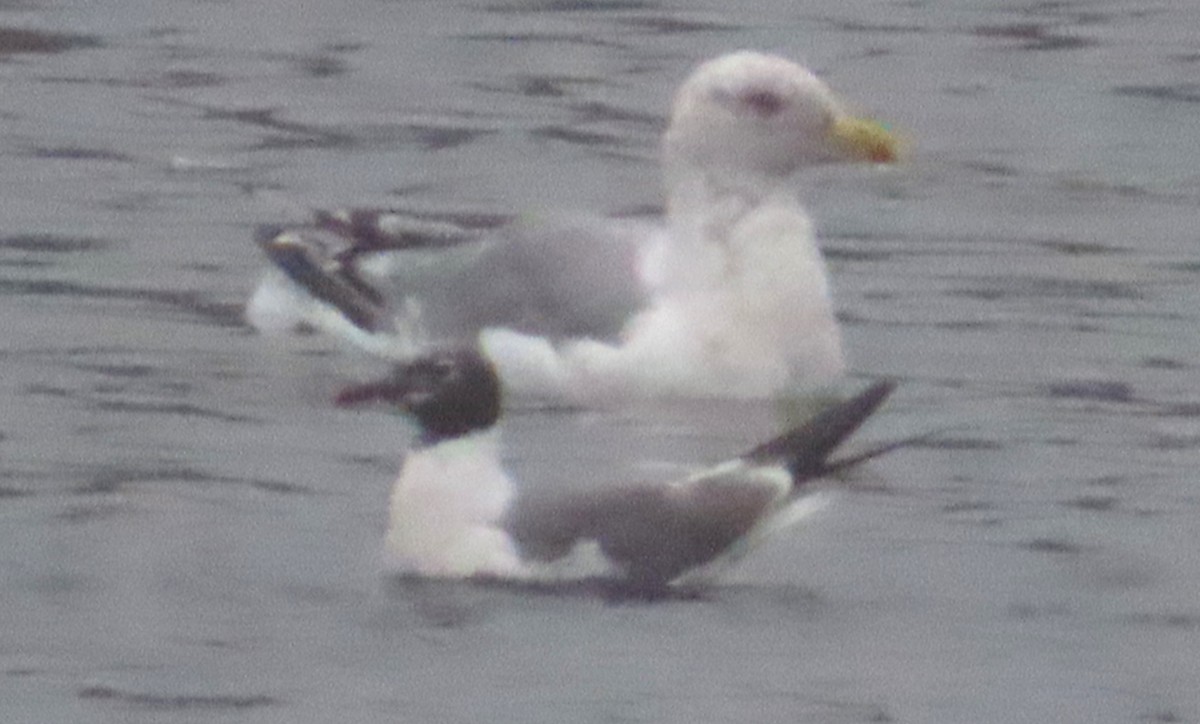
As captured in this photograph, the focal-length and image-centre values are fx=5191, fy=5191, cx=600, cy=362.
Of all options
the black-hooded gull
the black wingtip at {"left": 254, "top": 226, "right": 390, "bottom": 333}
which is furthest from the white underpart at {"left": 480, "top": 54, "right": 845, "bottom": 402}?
the black-hooded gull

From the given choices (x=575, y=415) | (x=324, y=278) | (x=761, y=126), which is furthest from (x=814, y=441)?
(x=324, y=278)

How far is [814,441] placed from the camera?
51.3 feet

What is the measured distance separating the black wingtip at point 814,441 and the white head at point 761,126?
→ 132 inches

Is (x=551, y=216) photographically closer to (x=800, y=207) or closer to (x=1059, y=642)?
(x=800, y=207)

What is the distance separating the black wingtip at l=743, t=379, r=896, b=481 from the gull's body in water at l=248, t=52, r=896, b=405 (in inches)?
107

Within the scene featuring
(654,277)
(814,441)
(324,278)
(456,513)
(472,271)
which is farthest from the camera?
(324,278)

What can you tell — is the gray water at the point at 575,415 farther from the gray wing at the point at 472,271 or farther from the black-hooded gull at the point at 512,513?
the gray wing at the point at 472,271

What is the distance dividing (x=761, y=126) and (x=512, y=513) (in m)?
4.19

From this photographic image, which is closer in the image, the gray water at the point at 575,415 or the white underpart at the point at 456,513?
the gray water at the point at 575,415

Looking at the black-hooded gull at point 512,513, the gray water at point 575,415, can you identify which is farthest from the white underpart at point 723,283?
the black-hooded gull at point 512,513

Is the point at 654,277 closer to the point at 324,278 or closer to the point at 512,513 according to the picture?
the point at 324,278

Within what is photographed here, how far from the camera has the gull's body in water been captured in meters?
18.5

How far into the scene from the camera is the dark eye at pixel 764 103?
62.7 ft

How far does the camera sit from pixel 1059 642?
14.9 m
